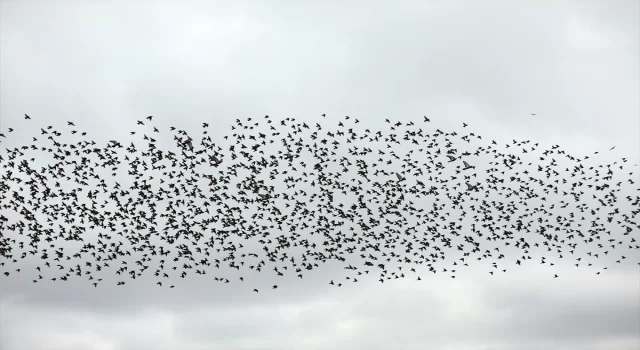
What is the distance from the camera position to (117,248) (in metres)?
68.9

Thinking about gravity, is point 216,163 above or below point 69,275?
above

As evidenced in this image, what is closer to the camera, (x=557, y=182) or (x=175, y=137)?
(x=175, y=137)

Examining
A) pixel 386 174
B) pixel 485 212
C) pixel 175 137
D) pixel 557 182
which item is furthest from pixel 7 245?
pixel 557 182

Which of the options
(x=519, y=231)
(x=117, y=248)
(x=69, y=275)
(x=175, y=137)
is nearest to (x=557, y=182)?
(x=519, y=231)

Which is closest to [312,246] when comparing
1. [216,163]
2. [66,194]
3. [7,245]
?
[216,163]

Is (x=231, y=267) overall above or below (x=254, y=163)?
below

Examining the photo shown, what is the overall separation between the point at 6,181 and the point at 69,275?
10334mm

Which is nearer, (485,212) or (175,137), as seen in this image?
(175,137)

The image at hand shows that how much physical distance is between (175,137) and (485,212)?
27767 mm

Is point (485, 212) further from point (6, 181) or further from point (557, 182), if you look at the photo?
point (6, 181)

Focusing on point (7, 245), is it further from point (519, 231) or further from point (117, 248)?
point (519, 231)

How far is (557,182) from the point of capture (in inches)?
2852

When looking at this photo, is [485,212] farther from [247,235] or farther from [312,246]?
[247,235]

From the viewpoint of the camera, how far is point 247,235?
70.1 m
